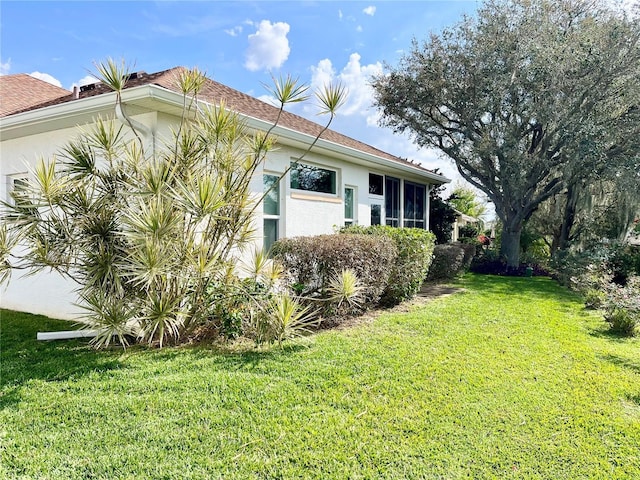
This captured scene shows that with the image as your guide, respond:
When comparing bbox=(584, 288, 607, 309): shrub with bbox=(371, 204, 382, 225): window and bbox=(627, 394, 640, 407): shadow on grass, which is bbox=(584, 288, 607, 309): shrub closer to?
bbox=(627, 394, 640, 407): shadow on grass

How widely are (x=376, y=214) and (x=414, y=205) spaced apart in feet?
11.2

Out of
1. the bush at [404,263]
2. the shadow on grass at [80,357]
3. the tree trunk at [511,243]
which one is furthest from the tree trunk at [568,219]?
the shadow on grass at [80,357]

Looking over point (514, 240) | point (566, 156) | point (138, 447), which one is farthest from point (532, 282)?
point (138, 447)

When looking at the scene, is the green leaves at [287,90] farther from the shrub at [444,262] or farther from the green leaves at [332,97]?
the shrub at [444,262]

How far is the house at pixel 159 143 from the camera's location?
570 cm

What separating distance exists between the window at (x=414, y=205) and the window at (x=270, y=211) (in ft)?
23.6

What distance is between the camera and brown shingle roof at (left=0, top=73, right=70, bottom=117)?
8.06m

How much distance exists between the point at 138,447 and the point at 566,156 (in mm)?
14183

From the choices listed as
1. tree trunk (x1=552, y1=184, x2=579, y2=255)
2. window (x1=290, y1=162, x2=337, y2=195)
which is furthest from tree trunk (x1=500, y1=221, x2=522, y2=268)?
window (x1=290, y1=162, x2=337, y2=195)

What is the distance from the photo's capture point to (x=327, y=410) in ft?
11.0

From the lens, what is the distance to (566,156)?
1237 centimetres

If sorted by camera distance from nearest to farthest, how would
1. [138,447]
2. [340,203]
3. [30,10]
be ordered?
[138,447] < [30,10] < [340,203]

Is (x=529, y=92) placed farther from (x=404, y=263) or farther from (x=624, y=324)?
(x=624, y=324)

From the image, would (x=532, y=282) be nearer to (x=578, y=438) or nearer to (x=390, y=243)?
(x=390, y=243)
